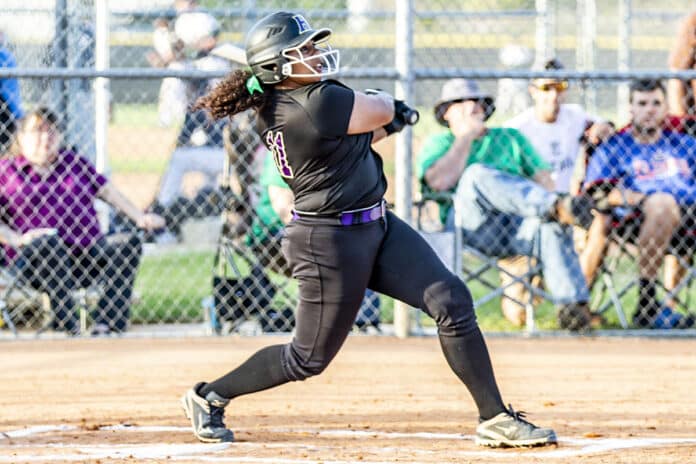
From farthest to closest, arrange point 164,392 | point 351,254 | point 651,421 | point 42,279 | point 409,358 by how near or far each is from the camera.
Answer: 1. point 42,279
2. point 409,358
3. point 164,392
4. point 651,421
5. point 351,254

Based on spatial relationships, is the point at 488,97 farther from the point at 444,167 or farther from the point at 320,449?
the point at 320,449

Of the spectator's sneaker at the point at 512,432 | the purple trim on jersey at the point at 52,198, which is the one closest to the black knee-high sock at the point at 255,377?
the spectator's sneaker at the point at 512,432

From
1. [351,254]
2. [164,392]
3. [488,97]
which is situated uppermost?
[488,97]

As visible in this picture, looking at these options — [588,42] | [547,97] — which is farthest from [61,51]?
[588,42]

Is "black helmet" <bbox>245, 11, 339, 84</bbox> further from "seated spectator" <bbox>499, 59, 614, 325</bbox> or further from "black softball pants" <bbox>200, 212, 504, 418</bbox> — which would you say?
"seated spectator" <bbox>499, 59, 614, 325</bbox>

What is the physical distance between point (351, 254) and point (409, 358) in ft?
8.89

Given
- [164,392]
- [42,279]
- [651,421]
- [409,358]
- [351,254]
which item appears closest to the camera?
[351,254]

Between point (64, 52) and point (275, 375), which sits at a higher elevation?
point (64, 52)

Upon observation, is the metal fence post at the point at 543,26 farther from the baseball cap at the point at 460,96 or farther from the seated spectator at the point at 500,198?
the seated spectator at the point at 500,198

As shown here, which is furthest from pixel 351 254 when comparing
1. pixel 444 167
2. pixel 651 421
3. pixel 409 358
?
pixel 444 167

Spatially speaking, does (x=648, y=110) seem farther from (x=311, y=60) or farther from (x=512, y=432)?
(x=311, y=60)

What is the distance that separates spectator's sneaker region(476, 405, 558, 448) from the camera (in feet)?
15.1

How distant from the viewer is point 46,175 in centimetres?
786

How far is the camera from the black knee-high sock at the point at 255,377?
4.72 meters
